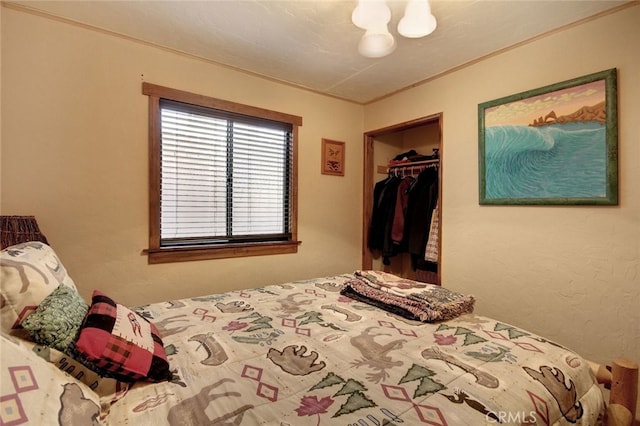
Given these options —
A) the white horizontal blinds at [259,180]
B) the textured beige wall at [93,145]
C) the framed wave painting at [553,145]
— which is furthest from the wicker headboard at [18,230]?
the framed wave painting at [553,145]


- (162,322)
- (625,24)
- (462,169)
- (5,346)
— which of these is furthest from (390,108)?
(5,346)

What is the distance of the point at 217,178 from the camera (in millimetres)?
2451

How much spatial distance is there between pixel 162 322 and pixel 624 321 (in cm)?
243

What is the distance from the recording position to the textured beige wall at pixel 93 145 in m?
1.73

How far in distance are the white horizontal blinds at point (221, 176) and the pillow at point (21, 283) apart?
1.25 meters

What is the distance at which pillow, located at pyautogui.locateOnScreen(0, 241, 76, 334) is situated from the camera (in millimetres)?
797

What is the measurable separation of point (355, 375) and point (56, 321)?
2.96ft

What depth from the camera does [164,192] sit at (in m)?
2.22

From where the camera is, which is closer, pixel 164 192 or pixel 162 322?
pixel 162 322

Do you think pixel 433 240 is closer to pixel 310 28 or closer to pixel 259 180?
pixel 259 180

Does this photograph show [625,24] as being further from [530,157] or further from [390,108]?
[390,108]

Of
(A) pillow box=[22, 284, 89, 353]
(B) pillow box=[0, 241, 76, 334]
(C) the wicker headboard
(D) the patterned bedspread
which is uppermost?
(C) the wicker headboard

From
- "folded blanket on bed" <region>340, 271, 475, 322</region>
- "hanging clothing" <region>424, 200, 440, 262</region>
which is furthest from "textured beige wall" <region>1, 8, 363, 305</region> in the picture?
"hanging clothing" <region>424, 200, 440, 262</region>

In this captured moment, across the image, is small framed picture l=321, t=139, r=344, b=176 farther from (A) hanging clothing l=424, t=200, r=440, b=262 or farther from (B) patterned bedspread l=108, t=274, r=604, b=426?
(B) patterned bedspread l=108, t=274, r=604, b=426
